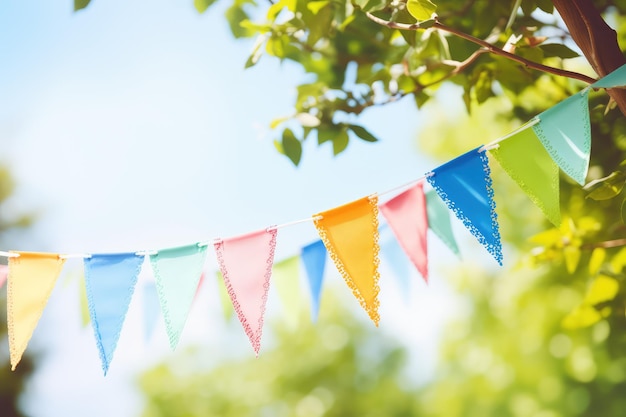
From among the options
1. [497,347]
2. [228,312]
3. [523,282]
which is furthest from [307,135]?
[497,347]

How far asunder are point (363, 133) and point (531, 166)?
51cm

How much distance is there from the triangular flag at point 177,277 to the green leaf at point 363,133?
20.2 inches

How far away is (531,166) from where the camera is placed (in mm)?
1353

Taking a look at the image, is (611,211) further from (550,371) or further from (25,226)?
(25,226)

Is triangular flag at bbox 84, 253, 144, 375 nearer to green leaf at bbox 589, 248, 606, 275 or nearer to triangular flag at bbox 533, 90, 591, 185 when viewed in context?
triangular flag at bbox 533, 90, 591, 185

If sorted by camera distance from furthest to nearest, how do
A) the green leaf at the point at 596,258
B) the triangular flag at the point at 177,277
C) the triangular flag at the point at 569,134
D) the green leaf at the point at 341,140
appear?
the green leaf at the point at 596,258 < the green leaf at the point at 341,140 < the triangular flag at the point at 177,277 < the triangular flag at the point at 569,134

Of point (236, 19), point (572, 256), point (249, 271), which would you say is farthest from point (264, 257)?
point (572, 256)

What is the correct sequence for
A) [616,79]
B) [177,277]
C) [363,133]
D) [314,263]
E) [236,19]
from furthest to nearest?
[314,263], [236,19], [363,133], [177,277], [616,79]

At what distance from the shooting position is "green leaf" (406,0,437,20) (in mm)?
1204

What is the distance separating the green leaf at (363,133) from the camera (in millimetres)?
1712

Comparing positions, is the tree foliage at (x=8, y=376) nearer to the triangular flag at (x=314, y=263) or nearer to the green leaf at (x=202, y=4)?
the triangular flag at (x=314, y=263)

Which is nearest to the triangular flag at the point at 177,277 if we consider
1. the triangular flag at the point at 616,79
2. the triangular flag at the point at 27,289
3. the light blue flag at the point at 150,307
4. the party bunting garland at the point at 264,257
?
the party bunting garland at the point at 264,257

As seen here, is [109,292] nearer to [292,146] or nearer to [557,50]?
[292,146]

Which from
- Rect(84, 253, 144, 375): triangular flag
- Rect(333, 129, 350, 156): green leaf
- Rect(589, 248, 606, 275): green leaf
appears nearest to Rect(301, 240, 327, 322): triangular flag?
Rect(333, 129, 350, 156): green leaf
